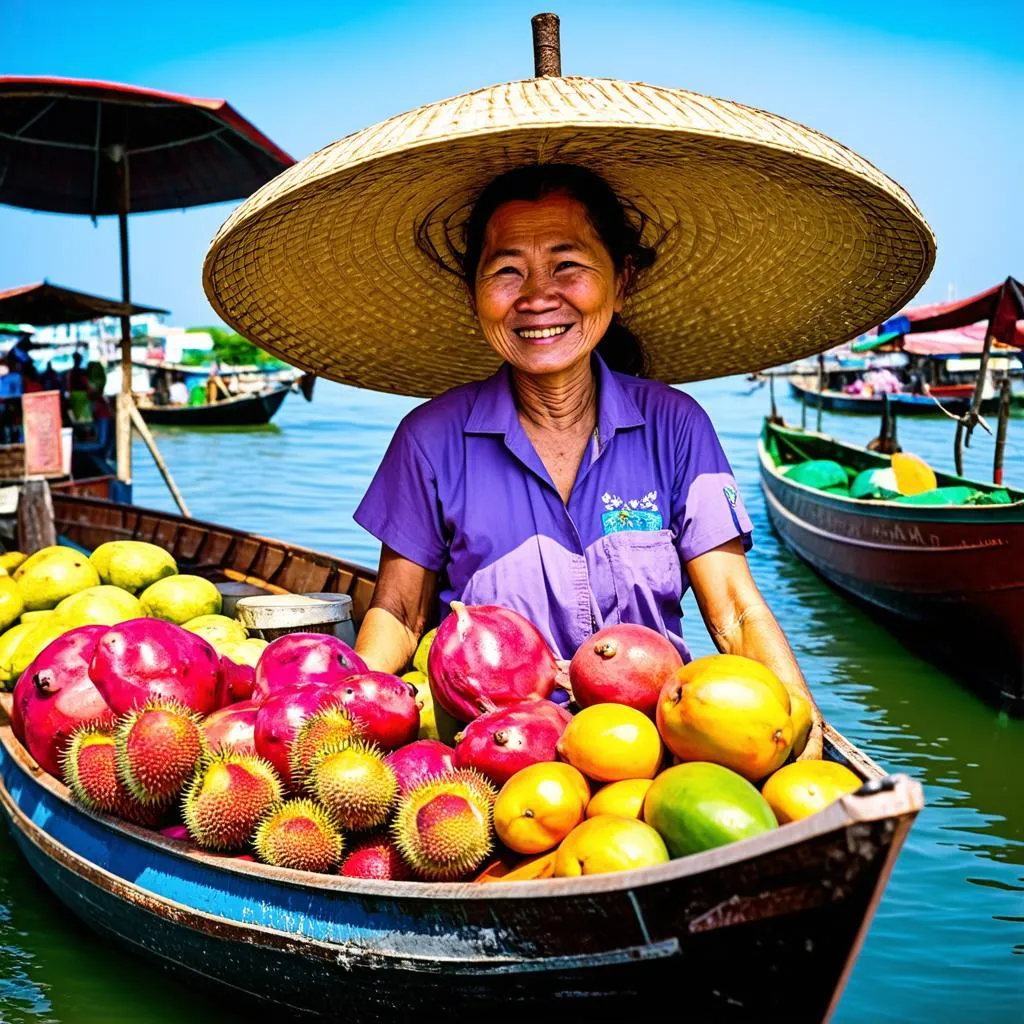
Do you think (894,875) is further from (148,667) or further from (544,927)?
(148,667)

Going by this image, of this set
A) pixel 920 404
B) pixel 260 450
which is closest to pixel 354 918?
pixel 260 450

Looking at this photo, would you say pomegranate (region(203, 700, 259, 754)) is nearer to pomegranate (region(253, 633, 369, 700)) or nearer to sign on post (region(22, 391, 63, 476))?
pomegranate (region(253, 633, 369, 700))

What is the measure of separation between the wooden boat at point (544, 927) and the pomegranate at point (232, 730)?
20cm

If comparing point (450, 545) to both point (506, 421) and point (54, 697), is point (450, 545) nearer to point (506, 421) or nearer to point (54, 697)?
point (506, 421)

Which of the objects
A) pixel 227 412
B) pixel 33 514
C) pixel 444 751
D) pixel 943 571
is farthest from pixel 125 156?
pixel 227 412

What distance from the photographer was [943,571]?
6.48 meters

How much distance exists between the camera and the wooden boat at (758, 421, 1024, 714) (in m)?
5.88

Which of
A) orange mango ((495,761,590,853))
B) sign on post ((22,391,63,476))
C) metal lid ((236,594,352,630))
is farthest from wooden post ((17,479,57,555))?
orange mango ((495,761,590,853))

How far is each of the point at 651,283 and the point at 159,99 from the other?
4924mm

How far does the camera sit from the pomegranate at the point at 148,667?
82.8 inches

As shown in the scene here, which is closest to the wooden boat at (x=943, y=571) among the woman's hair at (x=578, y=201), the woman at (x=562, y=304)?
the woman at (x=562, y=304)

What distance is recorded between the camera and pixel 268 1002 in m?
2.07

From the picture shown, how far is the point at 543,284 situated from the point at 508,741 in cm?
111

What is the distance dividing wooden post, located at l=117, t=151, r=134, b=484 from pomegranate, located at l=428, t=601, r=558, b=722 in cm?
628
